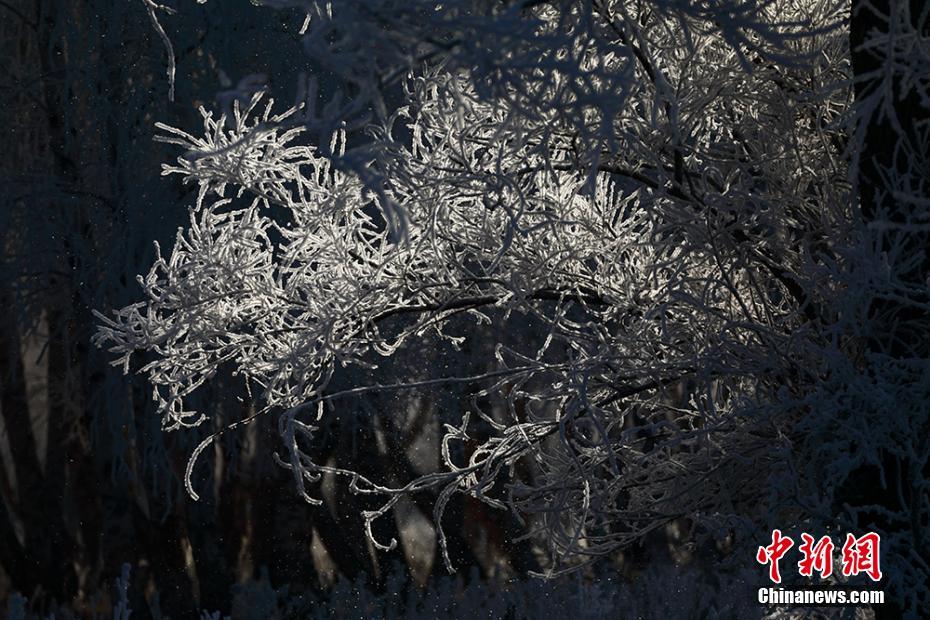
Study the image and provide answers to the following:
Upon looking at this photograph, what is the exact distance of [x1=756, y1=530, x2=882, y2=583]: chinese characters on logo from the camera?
448cm

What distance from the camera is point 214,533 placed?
12.9 meters

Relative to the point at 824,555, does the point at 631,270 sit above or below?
above

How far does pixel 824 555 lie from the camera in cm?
459

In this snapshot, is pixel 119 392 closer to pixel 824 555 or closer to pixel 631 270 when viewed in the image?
pixel 631 270

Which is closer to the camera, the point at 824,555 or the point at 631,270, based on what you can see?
the point at 824,555

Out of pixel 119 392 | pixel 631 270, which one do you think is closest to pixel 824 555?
pixel 631 270

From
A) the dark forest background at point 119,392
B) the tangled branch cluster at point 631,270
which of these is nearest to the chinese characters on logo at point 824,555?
the tangled branch cluster at point 631,270

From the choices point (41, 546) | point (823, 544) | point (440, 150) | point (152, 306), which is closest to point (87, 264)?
point (41, 546)

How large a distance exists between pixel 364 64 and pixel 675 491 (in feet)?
10.1

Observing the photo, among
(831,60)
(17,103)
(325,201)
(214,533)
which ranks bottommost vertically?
(214,533)

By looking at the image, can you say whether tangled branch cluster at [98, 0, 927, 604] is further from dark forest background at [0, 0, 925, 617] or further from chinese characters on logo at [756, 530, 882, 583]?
dark forest background at [0, 0, 925, 617]

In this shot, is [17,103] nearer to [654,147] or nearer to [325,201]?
[325,201]

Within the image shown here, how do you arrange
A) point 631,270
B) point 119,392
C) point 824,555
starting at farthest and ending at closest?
point 119,392 < point 631,270 < point 824,555

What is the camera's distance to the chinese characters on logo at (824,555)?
4.48m
